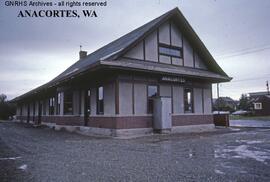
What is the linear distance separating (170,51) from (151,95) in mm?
3648

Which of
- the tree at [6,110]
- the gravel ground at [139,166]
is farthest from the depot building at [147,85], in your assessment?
the tree at [6,110]

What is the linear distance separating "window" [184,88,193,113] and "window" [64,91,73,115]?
315 inches

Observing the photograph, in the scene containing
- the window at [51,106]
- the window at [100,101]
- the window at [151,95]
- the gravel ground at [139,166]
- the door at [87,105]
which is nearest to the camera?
the gravel ground at [139,166]

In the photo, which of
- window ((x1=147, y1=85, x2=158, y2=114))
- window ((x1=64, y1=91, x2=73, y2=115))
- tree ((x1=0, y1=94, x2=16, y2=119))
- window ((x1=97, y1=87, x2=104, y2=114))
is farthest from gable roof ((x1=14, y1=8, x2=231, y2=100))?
tree ((x1=0, y1=94, x2=16, y2=119))

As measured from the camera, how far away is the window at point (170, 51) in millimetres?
15827

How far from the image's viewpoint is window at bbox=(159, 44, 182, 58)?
1583cm

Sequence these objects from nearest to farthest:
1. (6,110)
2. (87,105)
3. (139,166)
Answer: (139,166)
(87,105)
(6,110)

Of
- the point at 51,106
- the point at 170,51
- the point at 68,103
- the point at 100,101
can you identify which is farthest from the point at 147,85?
the point at 51,106

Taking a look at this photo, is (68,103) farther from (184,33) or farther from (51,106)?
(184,33)

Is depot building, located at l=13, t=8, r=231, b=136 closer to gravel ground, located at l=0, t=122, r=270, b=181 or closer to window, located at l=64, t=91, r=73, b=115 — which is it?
window, located at l=64, t=91, r=73, b=115

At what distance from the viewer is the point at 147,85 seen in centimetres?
1418

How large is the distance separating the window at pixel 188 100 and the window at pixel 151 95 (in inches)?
99.7

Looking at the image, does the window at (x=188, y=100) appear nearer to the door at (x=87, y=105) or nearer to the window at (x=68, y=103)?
the door at (x=87, y=105)

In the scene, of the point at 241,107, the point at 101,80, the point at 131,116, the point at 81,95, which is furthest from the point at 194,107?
the point at 241,107
